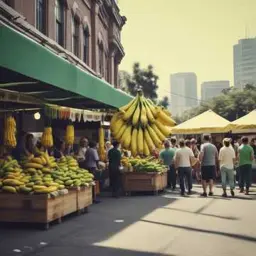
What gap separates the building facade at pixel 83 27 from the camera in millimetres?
16547

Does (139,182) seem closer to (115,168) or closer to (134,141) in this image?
(115,168)

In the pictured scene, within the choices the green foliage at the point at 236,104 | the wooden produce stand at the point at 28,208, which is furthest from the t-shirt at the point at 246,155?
the green foliage at the point at 236,104

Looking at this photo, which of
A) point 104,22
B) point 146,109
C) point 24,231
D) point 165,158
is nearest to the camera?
point 24,231

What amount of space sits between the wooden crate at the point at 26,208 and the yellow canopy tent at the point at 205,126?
13.7 metres

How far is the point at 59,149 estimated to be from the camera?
1358 centimetres

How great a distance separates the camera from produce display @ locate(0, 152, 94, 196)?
8.61 metres

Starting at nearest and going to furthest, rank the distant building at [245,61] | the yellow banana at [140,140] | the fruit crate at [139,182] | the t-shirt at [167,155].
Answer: the yellow banana at [140,140]
the fruit crate at [139,182]
the t-shirt at [167,155]
the distant building at [245,61]

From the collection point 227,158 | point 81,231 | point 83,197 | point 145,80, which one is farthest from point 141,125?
point 145,80

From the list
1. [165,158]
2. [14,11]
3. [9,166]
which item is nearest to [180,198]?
[165,158]

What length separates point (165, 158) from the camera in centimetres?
1555

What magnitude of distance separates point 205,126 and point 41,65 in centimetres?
1439

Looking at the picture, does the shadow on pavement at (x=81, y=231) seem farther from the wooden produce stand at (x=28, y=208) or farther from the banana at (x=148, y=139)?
the banana at (x=148, y=139)

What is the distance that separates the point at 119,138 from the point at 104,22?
56.5ft

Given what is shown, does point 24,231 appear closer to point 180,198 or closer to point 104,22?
point 180,198
